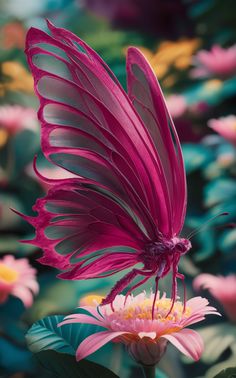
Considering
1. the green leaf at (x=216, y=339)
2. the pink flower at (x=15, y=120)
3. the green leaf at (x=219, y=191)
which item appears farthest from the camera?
the pink flower at (x=15, y=120)

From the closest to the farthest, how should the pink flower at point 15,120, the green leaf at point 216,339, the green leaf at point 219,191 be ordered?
1. the green leaf at point 216,339
2. the green leaf at point 219,191
3. the pink flower at point 15,120

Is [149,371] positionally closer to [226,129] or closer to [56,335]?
[56,335]

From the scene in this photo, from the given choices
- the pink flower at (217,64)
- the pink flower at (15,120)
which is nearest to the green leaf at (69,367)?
the pink flower at (15,120)

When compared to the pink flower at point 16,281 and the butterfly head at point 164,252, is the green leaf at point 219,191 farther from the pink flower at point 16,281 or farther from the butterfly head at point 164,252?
the butterfly head at point 164,252

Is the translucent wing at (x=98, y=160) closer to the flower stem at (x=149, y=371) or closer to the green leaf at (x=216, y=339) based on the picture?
the flower stem at (x=149, y=371)

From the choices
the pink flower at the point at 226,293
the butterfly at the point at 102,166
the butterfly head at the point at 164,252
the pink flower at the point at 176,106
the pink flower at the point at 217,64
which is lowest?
the pink flower at the point at 226,293

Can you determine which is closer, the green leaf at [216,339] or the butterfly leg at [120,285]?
the butterfly leg at [120,285]

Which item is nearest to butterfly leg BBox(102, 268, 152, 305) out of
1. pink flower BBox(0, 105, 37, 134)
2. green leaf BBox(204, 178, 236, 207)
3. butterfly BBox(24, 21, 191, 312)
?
butterfly BBox(24, 21, 191, 312)

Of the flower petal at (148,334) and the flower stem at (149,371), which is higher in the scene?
the flower petal at (148,334)

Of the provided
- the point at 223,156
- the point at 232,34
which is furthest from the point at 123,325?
the point at 232,34
